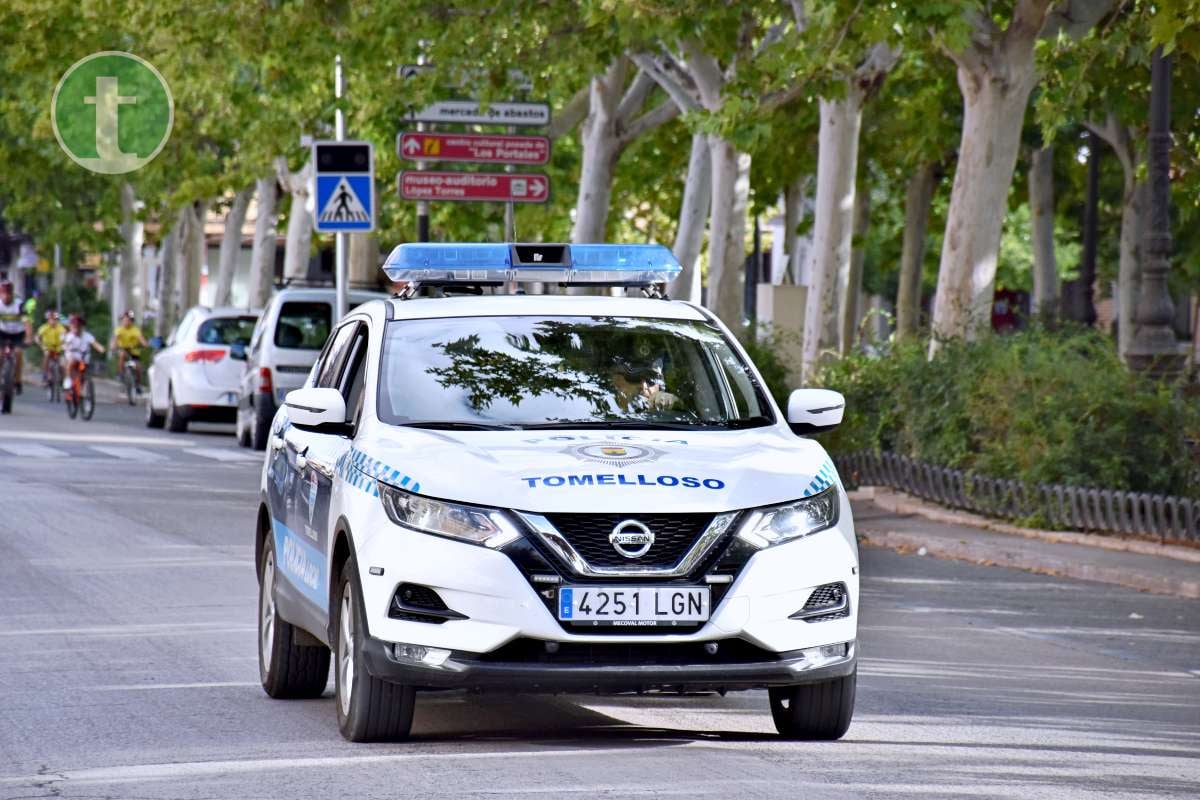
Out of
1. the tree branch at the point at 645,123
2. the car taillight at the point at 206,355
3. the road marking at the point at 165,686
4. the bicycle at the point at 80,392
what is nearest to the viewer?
the road marking at the point at 165,686

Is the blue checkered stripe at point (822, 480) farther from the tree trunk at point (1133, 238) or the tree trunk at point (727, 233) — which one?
the tree trunk at point (1133, 238)

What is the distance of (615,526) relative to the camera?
786cm

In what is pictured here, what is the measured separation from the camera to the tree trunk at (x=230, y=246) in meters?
53.2

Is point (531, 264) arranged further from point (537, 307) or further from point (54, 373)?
point (54, 373)

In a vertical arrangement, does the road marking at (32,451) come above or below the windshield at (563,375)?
below

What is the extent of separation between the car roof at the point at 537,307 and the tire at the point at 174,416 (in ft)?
77.6

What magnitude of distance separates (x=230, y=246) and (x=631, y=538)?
47.7 m

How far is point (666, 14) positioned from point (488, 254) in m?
13.0

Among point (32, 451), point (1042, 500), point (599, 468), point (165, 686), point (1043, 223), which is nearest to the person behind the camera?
point (599, 468)

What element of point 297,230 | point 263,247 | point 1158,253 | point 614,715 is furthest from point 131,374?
point 614,715

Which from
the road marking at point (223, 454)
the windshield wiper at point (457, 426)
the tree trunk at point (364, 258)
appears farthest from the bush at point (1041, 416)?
the tree trunk at point (364, 258)

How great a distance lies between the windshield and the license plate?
972 mm

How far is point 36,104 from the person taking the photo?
154 feet

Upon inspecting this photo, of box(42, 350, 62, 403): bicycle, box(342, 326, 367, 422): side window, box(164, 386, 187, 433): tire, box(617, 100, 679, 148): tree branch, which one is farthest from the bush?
box(42, 350, 62, 403): bicycle
